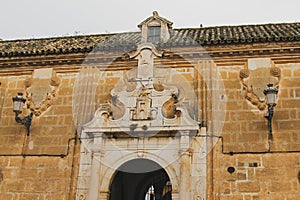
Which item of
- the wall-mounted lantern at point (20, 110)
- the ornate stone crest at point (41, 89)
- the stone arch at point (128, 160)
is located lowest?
the stone arch at point (128, 160)

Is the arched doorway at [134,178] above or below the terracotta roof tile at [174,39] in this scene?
below

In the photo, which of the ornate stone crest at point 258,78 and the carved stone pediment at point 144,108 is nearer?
the carved stone pediment at point 144,108

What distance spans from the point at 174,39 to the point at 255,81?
2.43 meters

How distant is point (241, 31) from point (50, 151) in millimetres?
6206

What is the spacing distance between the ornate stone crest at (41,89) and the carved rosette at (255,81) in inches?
169

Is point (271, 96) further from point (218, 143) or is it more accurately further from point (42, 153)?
point (42, 153)

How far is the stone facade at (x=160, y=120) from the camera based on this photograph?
8016mm

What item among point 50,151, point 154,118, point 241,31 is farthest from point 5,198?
point 241,31

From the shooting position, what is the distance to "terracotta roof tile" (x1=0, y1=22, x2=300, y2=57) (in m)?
8.91

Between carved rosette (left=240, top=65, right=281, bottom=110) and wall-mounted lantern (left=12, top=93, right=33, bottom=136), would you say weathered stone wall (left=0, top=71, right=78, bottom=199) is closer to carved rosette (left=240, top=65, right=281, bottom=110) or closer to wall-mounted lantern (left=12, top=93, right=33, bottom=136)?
wall-mounted lantern (left=12, top=93, right=33, bottom=136)

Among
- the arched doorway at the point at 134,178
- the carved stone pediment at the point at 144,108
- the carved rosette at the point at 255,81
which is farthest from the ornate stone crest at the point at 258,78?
the arched doorway at the point at 134,178

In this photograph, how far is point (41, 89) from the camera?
951 centimetres

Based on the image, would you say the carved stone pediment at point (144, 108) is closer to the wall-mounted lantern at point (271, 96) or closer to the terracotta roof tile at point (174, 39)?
the terracotta roof tile at point (174, 39)

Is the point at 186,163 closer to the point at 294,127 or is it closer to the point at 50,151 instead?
the point at 294,127
